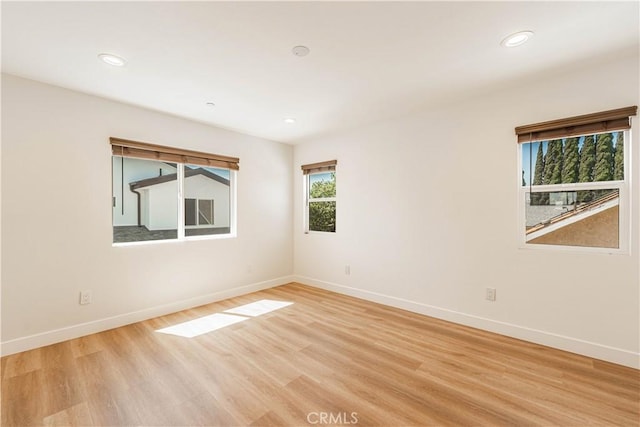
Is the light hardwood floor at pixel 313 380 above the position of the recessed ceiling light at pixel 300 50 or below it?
below

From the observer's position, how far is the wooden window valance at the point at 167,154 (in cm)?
299

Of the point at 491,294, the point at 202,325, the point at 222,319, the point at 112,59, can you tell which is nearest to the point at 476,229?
the point at 491,294

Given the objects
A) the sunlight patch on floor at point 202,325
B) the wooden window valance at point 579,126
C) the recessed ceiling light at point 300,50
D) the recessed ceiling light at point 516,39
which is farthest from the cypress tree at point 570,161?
the sunlight patch on floor at point 202,325

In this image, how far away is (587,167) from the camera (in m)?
2.41

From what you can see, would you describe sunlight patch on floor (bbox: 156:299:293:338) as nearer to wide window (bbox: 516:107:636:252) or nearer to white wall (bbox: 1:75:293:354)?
white wall (bbox: 1:75:293:354)

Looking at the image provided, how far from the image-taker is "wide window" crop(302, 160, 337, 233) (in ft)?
14.3

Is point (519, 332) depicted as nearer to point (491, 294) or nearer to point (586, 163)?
point (491, 294)

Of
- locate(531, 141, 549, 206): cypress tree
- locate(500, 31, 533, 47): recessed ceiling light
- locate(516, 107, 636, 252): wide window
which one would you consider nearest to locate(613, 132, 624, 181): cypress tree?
locate(516, 107, 636, 252): wide window

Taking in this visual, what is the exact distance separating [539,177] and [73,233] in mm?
4544

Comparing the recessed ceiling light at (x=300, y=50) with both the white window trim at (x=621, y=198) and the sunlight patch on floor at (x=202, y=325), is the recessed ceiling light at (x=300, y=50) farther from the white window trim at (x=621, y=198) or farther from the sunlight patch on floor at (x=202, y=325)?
the sunlight patch on floor at (x=202, y=325)

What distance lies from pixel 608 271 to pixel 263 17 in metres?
3.28

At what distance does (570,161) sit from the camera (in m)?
2.49

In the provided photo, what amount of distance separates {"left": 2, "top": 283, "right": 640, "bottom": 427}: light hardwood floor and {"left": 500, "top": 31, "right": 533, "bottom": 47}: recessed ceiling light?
244cm

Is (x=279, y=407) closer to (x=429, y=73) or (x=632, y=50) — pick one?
(x=429, y=73)
